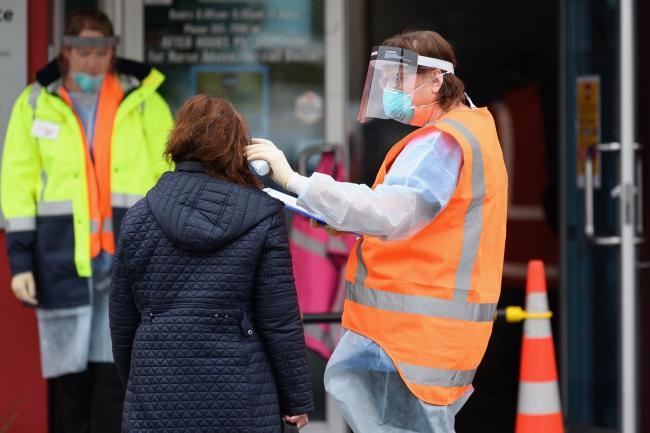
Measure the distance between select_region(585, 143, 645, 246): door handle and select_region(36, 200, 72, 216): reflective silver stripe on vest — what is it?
7.07 ft

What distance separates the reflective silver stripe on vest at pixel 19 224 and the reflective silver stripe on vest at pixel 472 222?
2.10m

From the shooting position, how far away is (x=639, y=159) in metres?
4.95

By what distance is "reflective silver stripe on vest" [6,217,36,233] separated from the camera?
15.4ft

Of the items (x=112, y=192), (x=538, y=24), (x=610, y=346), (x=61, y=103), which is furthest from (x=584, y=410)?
(x=61, y=103)

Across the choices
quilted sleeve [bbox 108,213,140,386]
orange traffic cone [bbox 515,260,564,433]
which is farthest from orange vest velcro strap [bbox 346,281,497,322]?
orange traffic cone [bbox 515,260,564,433]

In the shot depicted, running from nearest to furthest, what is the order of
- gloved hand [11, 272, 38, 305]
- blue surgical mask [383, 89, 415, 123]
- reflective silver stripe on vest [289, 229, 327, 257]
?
1. blue surgical mask [383, 89, 415, 123]
2. gloved hand [11, 272, 38, 305]
3. reflective silver stripe on vest [289, 229, 327, 257]

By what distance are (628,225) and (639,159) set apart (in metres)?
0.34

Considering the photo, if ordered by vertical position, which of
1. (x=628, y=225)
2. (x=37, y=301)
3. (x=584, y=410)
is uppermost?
(x=628, y=225)

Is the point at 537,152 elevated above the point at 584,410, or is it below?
above

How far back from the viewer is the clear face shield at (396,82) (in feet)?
10.9

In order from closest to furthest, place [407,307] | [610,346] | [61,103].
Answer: [407,307] < [61,103] < [610,346]

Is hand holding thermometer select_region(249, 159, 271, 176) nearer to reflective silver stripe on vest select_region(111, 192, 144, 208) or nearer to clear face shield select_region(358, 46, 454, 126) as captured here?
clear face shield select_region(358, 46, 454, 126)

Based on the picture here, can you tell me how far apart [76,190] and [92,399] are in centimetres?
89

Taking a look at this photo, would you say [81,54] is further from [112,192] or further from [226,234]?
[226,234]
